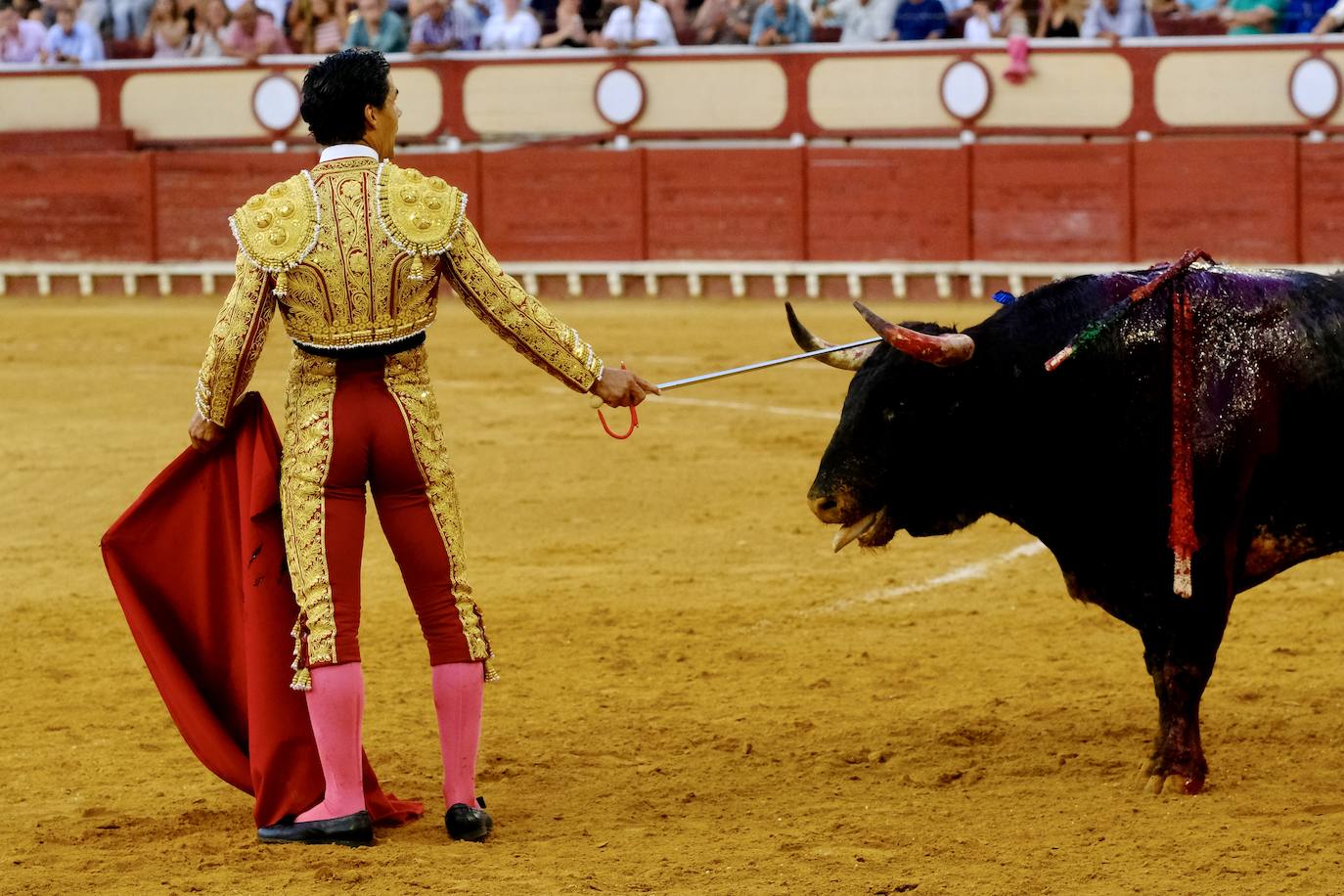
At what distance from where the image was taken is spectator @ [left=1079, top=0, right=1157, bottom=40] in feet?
45.4

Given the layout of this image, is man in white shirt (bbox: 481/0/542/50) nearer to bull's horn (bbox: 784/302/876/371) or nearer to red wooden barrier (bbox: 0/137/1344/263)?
red wooden barrier (bbox: 0/137/1344/263)

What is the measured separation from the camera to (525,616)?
19.6 ft

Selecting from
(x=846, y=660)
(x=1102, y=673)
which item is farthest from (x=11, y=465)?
(x=1102, y=673)

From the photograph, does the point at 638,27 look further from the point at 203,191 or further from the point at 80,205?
the point at 80,205

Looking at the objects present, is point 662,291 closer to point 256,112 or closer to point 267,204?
point 256,112

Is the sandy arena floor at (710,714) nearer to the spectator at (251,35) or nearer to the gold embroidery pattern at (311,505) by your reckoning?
the gold embroidery pattern at (311,505)

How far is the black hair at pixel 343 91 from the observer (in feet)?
12.0

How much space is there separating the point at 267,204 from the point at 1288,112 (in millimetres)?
11118

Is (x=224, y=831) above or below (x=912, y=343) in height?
below

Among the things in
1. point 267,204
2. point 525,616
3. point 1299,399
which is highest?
point 267,204

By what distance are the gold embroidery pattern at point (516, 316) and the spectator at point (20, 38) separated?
1342cm

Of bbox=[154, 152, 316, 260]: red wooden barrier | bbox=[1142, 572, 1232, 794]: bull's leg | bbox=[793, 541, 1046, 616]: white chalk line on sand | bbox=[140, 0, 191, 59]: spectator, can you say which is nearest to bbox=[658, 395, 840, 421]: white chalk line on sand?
bbox=[793, 541, 1046, 616]: white chalk line on sand

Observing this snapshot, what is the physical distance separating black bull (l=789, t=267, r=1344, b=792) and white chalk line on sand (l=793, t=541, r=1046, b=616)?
1.83m

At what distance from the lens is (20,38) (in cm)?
1619
